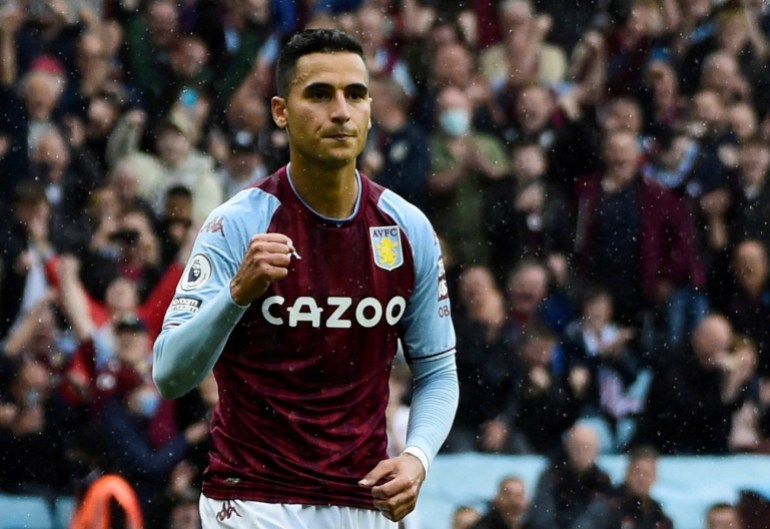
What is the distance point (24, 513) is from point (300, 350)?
3.88 meters

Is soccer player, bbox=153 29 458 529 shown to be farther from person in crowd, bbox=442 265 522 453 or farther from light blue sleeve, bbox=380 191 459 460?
person in crowd, bbox=442 265 522 453

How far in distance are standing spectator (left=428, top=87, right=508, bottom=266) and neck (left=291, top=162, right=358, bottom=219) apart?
3.90 meters

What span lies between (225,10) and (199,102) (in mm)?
555

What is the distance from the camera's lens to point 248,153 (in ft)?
25.6

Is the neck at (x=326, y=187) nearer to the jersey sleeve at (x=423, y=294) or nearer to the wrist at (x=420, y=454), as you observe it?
the jersey sleeve at (x=423, y=294)

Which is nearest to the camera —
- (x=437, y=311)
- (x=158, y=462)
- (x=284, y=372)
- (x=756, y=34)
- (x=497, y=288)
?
(x=284, y=372)

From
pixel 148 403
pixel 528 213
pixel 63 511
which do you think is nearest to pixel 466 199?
pixel 528 213

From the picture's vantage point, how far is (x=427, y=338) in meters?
4.06

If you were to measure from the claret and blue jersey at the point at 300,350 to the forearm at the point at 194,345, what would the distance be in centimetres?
4

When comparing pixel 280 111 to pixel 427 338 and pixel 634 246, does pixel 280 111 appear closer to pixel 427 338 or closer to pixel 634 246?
pixel 427 338

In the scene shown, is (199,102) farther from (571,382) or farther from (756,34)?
(756,34)

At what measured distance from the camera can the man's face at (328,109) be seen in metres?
3.79

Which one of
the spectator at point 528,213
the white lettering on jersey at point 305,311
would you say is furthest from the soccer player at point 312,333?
the spectator at point 528,213

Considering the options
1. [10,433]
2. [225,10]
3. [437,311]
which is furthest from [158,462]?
[437,311]
